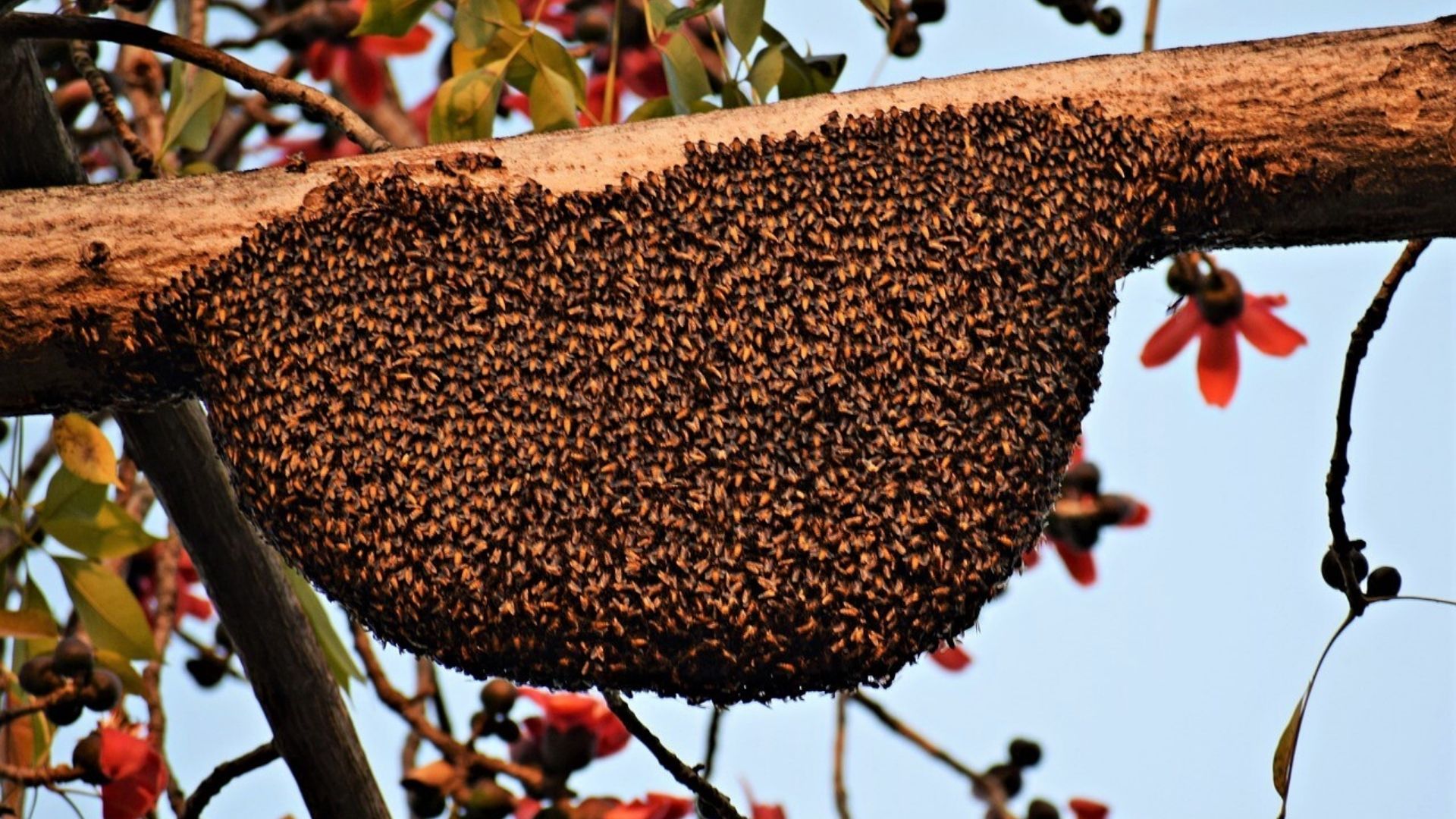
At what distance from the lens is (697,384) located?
1251mm

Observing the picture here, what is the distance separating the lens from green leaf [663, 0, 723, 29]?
Answer: 160cm

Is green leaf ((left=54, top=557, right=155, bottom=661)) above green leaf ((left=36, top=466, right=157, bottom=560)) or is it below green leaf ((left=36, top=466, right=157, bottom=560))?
below

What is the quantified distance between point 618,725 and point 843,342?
47.8 inches

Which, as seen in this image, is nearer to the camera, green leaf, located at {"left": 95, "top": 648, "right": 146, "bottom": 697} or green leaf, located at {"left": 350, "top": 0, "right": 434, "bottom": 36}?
green leaf, located at {"left": 350, "top": 0, "right": 434, "bottom": 36}

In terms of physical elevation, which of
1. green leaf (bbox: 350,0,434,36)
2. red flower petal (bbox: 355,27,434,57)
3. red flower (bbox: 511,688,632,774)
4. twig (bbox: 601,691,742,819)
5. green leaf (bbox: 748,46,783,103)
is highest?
red flower petal (bbox: 355,27,434,57)

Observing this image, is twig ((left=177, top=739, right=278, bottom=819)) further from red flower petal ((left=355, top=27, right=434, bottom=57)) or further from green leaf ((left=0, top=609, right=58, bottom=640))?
red flower petal ((left=355, top=27, right=434, bottom=57))

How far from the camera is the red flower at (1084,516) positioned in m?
2.51

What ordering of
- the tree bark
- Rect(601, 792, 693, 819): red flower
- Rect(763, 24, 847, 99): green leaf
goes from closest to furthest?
the tree bark, Rect(763, 24, 847, 99): green leaf, Rect(601, 792, 693, 819): red flower

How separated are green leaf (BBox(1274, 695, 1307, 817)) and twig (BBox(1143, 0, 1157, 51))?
0.92 m

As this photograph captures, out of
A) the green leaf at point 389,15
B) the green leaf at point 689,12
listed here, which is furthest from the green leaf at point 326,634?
the green leaf at point 689,12

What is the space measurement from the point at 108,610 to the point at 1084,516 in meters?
1.50

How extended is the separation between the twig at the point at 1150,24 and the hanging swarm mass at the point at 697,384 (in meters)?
0.75

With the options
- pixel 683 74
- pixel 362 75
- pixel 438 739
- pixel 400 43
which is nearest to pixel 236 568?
pixel 438 739

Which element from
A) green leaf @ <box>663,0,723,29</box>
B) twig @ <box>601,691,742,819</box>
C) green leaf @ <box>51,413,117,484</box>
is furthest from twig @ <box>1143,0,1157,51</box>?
green leaf @ <box>51,413,117,484</box>
